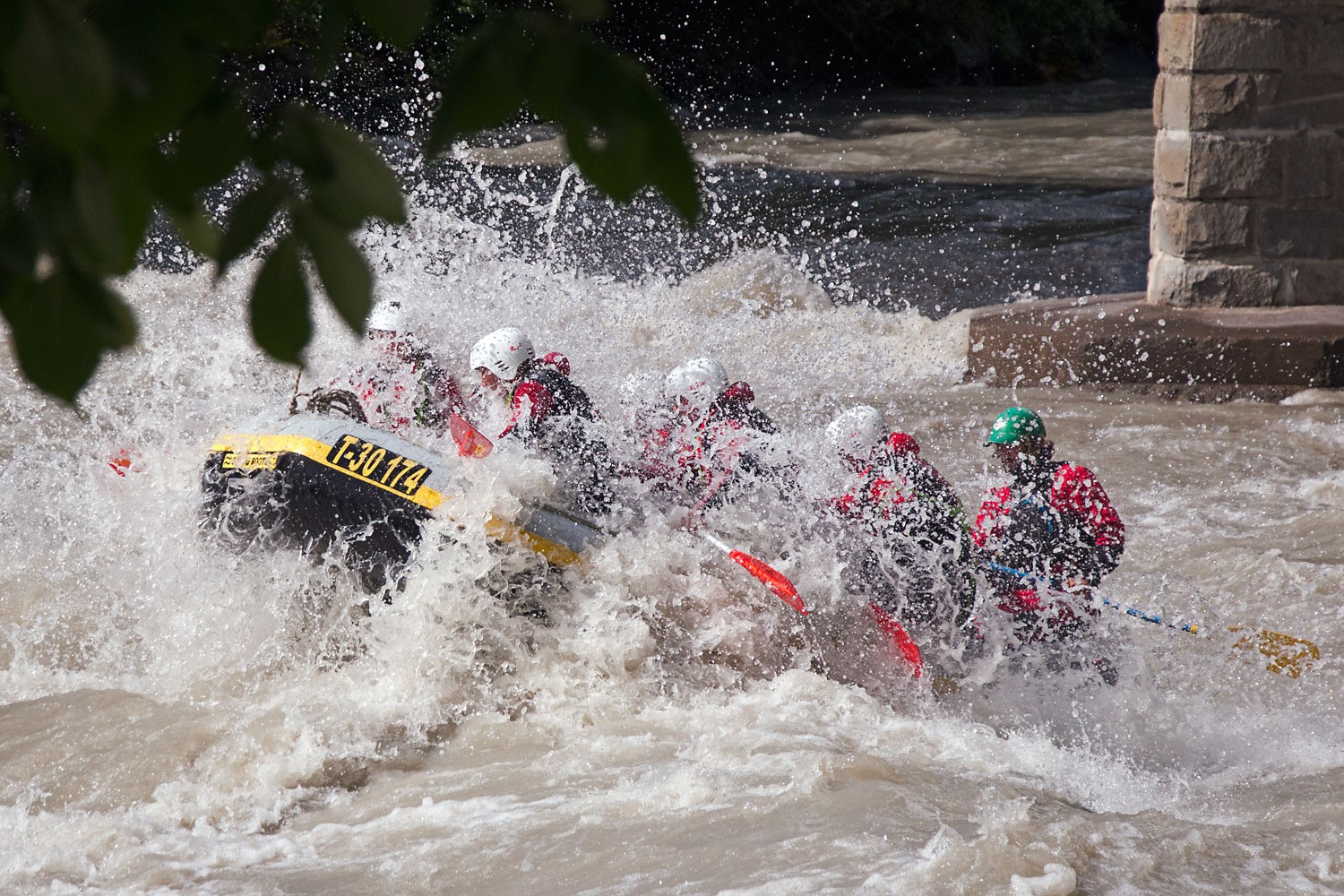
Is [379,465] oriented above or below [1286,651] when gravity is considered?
above

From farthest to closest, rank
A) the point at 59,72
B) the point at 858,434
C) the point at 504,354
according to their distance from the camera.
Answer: the point at 504,354, the point at 858,434, the point at 59,72

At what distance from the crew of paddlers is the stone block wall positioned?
12.0ft

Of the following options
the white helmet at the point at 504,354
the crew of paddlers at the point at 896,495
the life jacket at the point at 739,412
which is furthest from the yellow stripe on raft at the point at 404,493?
the white helmet at the point at 504,354

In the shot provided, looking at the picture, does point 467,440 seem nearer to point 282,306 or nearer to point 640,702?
point 640,702

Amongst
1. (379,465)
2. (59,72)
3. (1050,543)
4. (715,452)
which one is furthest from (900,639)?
(59,72)

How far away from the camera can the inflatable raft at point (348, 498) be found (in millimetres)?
5035

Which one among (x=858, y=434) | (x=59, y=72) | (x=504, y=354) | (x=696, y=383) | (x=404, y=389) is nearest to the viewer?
(x=59, y=72)

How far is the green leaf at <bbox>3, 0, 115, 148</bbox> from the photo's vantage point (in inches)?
38.4

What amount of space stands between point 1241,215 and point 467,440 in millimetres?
5227

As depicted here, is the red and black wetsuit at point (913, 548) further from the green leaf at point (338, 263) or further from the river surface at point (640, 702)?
the green leaf at point (338, 263)

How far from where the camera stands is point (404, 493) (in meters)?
5.04

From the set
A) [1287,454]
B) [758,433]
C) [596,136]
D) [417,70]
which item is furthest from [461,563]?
[417,70]

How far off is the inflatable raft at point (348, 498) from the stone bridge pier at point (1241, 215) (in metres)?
4.67

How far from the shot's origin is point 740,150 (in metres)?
18.8
